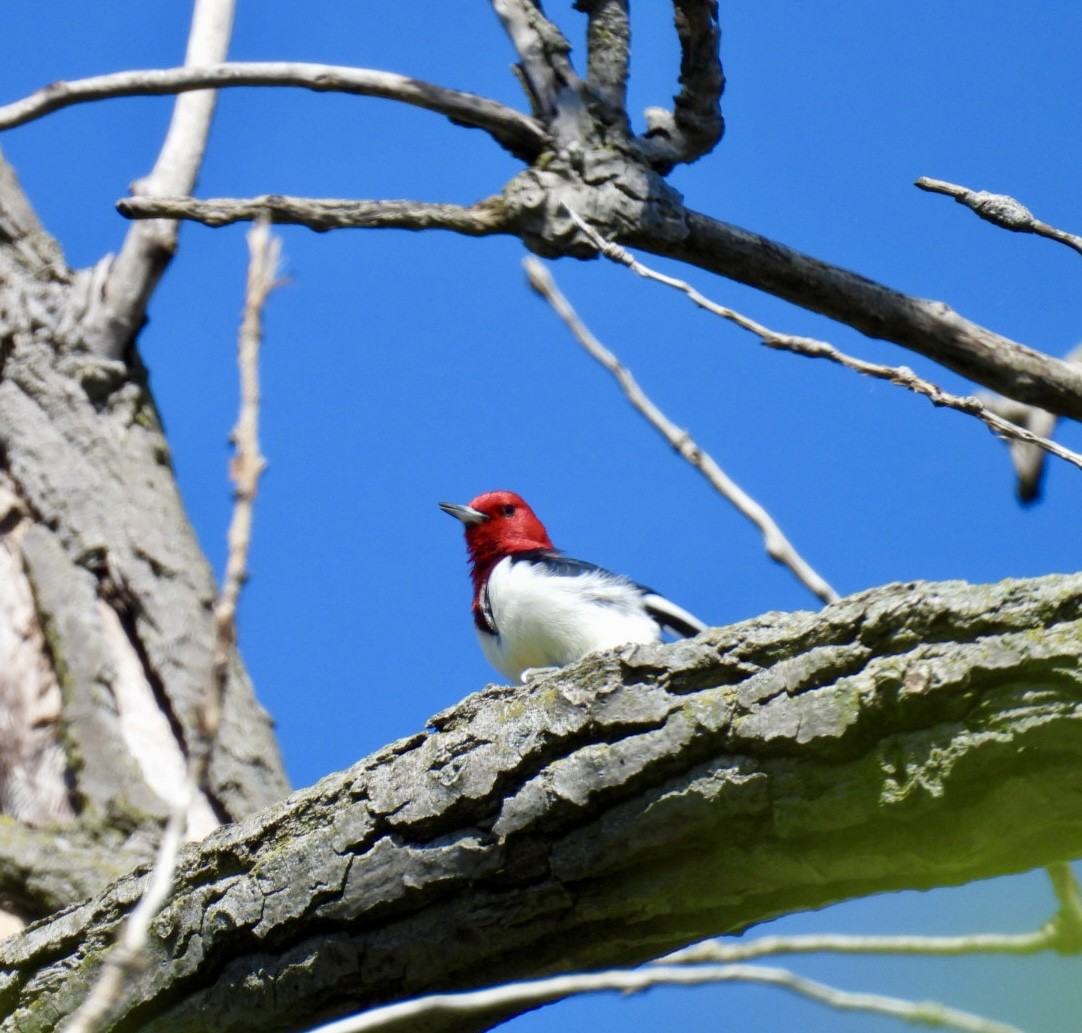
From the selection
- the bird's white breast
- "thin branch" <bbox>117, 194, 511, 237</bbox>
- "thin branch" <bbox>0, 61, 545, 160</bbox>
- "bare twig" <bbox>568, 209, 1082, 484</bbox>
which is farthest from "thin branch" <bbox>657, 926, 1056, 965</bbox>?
the bird's white breast

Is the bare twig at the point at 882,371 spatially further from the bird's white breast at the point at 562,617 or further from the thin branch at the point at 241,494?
the bird's white breast at the point at 562,617

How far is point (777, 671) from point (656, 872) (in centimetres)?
47

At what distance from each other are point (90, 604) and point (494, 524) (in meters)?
1.86

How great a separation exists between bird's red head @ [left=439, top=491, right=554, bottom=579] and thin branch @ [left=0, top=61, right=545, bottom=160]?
2934 mm

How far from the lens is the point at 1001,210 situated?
9.48 feet

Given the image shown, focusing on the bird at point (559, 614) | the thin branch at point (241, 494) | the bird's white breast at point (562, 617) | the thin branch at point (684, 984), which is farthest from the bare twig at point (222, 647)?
the bird's white breast at point (562, 617)

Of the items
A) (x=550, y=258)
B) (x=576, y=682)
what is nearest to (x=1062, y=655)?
(x=576, y=682)

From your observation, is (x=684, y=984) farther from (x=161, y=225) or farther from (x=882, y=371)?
(x=161, y=225)

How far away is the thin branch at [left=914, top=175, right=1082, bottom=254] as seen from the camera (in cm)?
285

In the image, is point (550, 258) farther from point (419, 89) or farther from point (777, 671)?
point (777, 671)

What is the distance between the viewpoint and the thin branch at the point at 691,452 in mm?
3816

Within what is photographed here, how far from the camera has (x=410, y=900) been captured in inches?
121

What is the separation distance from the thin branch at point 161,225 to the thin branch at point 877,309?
298 cm

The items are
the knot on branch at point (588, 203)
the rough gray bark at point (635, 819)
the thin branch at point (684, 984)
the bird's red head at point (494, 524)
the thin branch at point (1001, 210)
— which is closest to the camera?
the thin branch at point (684, 984)
